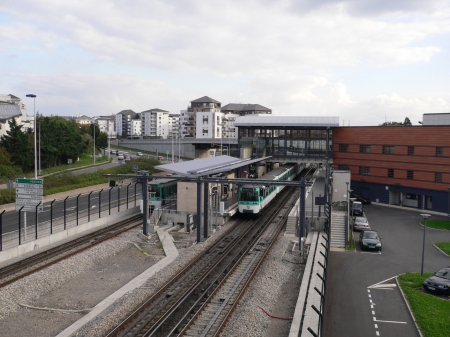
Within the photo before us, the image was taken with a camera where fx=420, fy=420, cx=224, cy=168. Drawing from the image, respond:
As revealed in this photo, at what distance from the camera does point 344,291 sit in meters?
17.1

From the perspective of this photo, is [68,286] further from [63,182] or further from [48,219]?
[63,182]

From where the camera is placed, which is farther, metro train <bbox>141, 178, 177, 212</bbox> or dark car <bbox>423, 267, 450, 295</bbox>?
metro train <bbox>141, 178, 177, 212</bbox>

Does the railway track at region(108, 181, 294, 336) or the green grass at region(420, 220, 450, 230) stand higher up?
the railway track at region(108, 181, 294, 336)

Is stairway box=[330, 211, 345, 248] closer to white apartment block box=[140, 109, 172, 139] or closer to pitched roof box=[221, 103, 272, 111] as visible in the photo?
pitched roof box=[221, 103, 272, 111]

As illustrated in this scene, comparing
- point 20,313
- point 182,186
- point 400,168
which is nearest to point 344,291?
point 20,313

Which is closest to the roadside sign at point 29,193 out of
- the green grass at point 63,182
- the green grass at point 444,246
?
the green grass at point 63,182

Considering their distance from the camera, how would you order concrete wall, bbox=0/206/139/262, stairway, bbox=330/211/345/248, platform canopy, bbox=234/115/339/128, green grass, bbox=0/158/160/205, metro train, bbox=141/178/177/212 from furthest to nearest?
platform canopy, bbox=234/115/339/128
green grass, bbox=0/158/160/205
metro train, bbox=141/178/177/212
stairway, bbox=330/211/345/248
concrete wall, bbox=0/206/139/262

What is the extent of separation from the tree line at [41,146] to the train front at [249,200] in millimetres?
26476

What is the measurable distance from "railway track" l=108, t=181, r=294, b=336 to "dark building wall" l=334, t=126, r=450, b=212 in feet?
66.3

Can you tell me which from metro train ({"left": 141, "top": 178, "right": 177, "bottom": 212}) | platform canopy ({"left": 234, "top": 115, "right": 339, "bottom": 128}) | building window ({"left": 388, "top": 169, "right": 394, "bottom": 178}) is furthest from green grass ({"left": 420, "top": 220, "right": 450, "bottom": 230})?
metro train ({"left": 141, "top": 178, "right": 177, "bottom": 212})

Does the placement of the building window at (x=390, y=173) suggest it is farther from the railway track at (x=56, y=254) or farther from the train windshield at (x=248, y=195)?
the railway track at (x=56, y=254)

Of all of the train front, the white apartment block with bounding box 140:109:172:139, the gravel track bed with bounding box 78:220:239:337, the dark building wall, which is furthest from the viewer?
the white apartment block with bounding box 140:109:172:139

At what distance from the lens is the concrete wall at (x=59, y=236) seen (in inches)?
802

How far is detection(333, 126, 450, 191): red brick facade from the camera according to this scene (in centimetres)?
3881
